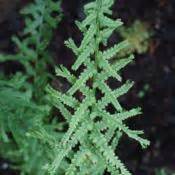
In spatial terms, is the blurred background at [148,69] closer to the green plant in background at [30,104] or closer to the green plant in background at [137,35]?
the green plant in background at [137,35]

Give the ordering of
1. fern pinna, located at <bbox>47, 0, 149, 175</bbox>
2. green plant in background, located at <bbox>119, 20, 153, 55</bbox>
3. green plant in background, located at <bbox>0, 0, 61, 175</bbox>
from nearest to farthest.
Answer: fern pinna, located at <bbox>47, 0, 149, 175</bbox>, green plant in background, located at <bbox>0, 0, 61, 175</bbox>, green plant in background, located at <bbox>119, 20, 153, 55</bbox>

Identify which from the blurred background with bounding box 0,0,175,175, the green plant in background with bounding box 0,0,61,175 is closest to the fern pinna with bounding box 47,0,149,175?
the green plant in background with bounding box 0,0,61,175

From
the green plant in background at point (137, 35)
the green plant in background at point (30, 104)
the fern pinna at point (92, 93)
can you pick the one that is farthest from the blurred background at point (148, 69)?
the fern pinna at point (92, 93)

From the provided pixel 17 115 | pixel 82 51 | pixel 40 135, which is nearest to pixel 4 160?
pixel 17 115

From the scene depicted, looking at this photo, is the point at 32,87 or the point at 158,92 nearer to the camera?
the point at 32,87

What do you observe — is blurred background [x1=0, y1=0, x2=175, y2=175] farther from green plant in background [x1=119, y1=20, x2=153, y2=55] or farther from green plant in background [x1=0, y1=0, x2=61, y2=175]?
green plant in background [x1=0, y1=0, x2=61, y2=175]

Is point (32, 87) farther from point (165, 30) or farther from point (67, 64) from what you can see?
point (165, 30)
